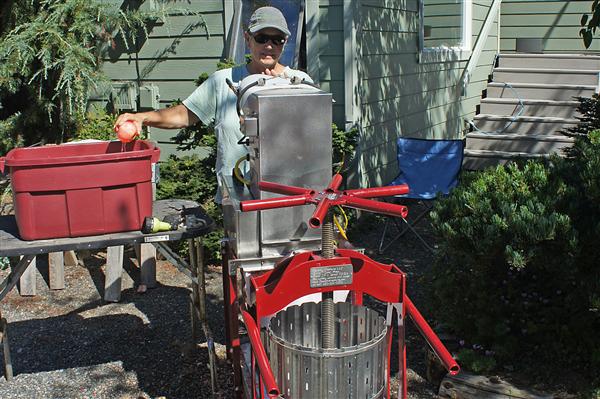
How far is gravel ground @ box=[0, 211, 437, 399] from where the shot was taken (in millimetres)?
4281

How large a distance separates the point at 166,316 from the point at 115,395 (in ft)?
3.84

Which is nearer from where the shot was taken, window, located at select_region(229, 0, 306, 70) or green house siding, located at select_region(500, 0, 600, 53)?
window, located at select_region(229, 0, 306, 70)

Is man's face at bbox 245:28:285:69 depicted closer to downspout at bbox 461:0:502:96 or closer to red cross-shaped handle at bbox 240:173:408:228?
red cross-shaped handle at bbox 240:173:408:228

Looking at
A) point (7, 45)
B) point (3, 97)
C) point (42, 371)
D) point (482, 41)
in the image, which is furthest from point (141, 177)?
point (482, 41)

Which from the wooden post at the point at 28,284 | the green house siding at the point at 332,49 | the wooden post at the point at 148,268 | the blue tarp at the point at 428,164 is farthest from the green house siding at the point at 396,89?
the wooden post at the point at 28,284

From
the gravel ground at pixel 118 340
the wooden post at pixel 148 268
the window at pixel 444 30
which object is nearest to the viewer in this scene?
the gravel ground at pixel 118 340

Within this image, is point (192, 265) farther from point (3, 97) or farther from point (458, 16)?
point (458, 16)

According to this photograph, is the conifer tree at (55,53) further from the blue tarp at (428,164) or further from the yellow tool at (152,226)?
the yellow tool at (152,226)

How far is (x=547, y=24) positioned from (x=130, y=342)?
877 cm

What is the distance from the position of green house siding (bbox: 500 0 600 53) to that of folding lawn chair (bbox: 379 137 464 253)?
4.75m

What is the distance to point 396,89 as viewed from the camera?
26.7 ft

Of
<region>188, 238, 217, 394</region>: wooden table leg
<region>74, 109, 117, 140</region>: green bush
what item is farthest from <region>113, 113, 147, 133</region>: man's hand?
<region>74, 109, 117, 140</region>: green bush

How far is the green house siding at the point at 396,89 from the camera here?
733 cm

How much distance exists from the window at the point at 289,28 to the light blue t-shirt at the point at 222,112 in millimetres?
3204
